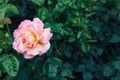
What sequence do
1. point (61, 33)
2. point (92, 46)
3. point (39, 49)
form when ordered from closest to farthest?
1. point (39, 49)
2. point (61, 33)
3. point (92, 46)

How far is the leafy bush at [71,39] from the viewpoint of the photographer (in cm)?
184

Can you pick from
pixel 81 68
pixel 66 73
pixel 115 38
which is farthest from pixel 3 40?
pixel 115 38

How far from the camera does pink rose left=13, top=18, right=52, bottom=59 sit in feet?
5.35

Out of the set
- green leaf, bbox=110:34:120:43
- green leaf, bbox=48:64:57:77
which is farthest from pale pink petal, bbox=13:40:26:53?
green leaf, bbox=110:34:120:43

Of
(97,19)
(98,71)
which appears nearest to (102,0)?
(97,19)

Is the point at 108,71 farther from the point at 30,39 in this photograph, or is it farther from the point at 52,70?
the point at 30,39

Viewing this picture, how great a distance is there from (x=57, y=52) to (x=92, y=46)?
1.04 ft

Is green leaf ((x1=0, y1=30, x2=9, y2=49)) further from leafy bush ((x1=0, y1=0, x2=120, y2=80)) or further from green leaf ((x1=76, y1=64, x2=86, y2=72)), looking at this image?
green leaf ((x1=76, y1=64, x2=86, y2=72))

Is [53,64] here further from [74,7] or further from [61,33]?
[74,7]

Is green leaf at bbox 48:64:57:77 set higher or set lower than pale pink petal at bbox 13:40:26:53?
lower

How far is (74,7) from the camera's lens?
226 centimetres

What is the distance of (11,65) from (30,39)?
157mm

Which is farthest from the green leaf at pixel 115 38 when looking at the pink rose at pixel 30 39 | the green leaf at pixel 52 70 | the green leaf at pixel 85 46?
the pink rose at pixel 30 39

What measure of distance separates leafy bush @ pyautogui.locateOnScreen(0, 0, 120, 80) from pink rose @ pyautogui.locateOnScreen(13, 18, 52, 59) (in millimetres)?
79
